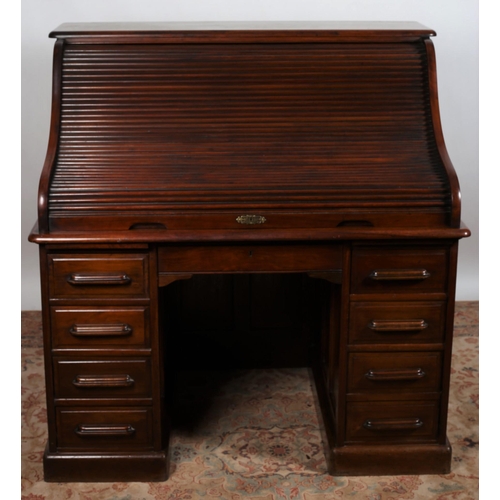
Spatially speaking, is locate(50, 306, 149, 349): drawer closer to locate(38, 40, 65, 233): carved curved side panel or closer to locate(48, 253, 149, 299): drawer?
locate(48, 253, 149, 299): drawer

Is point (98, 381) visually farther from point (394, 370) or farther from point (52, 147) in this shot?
point (394, 370)

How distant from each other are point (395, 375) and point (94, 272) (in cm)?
116

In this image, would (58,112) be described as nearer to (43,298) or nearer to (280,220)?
(43,298)

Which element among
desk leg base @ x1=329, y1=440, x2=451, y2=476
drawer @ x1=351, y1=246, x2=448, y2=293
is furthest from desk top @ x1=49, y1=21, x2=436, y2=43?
desk leg base @ x1=329, y1=440, x2=451, y2=476

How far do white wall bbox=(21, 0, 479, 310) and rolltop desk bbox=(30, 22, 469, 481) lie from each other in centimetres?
122

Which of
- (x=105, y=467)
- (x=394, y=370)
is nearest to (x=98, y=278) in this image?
(x=105, y=467)

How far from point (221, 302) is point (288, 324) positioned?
0.33 meters

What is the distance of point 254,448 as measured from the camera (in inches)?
138

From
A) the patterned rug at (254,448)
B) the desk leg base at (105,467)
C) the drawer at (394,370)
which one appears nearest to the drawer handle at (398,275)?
the drawer at (394,370)

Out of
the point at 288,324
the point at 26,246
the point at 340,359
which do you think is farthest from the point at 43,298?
the point at 26,246

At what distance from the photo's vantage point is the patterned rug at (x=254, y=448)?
3.23 m

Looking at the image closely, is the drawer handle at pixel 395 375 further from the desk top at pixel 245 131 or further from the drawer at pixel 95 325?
the drawer at pixel 95 325

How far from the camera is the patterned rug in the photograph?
3.23m

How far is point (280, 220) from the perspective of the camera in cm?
307
